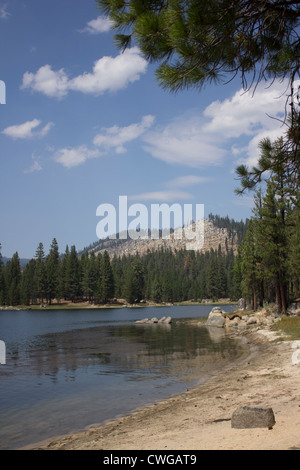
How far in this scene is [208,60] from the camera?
7461mm

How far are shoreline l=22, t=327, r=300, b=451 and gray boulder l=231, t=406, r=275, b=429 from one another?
0.12 m

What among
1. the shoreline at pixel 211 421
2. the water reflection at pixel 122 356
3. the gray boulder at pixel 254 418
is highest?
the gray boulder at pixel 254 418

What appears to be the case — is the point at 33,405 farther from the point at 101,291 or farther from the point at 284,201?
the point at 101,291

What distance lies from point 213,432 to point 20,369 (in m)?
16.8

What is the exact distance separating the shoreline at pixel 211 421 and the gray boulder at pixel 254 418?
123 mm

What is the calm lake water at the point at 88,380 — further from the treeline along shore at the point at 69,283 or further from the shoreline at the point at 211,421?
the treeline along shore at the point at 69,283

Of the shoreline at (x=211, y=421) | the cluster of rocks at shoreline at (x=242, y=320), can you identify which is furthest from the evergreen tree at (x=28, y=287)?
the shoreline at (x=211, y=421)

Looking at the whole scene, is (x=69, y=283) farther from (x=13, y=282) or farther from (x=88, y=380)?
(x=88, y=380)

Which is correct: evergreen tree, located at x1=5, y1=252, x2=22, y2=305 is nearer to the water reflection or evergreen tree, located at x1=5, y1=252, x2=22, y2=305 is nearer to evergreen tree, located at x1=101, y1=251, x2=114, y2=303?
evergreen tree, located at x1=101, y1=251, x2=114, y2=303

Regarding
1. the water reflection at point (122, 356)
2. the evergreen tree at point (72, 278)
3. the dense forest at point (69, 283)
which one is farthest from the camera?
the evergreen tree at point (72, 278)

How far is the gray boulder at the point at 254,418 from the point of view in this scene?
6.58 m

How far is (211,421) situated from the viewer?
853 centimetres
